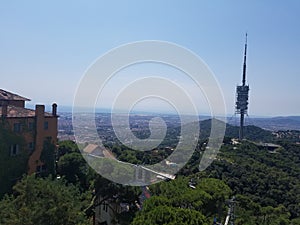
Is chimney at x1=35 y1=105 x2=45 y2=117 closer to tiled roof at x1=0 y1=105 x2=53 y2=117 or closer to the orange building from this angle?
the orange building

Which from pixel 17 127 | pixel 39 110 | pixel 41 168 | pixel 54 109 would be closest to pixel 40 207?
pixel 17 127

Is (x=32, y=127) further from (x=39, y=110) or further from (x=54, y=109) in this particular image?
(x=54, y=109)

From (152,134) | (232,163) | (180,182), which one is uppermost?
(152,134)

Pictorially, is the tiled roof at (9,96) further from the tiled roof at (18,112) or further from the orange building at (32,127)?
the tiled roof at (18,112)

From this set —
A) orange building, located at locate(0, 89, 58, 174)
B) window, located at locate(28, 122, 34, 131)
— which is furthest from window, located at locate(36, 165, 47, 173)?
window, located at locate(28, 122, 34, 131)

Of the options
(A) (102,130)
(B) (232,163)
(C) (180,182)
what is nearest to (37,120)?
(A) (102,130)

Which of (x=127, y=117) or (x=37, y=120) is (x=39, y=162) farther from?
(x=127, y=117)
